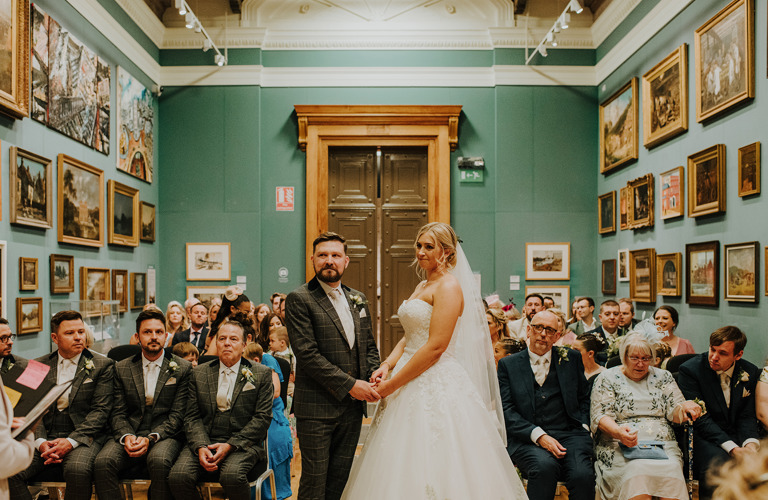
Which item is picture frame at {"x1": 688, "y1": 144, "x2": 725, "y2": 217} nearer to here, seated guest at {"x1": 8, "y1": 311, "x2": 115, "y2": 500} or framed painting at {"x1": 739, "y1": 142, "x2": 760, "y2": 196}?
framed painting at {"x1": 739, "y1": 142, "x2": 760, "y2": 196}

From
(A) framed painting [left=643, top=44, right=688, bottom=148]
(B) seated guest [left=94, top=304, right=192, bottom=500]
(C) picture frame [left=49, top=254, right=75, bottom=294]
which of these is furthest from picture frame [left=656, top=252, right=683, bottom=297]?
(C) picture frame [left=49, top=254, right=75, bottom=294]

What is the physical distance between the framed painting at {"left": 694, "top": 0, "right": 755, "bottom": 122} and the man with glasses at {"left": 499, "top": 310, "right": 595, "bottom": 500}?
374 centimetres

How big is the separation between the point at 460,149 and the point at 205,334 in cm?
571

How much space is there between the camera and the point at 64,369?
4.39 metres

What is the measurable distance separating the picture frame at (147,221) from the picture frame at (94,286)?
5.26 feet

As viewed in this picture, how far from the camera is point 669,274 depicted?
7773mm

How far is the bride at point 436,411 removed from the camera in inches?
131

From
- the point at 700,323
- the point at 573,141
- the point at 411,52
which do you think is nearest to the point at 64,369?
the point at 700,323

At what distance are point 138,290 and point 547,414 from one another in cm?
738

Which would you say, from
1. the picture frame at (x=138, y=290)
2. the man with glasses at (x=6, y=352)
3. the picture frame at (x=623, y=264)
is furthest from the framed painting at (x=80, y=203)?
the picture frame at (x=623, y=264)

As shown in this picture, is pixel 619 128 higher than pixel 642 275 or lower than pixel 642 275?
higher

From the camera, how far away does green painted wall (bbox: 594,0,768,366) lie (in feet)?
19.4

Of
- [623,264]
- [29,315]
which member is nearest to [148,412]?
[29,315]

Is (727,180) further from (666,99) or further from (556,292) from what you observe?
(556,292)
